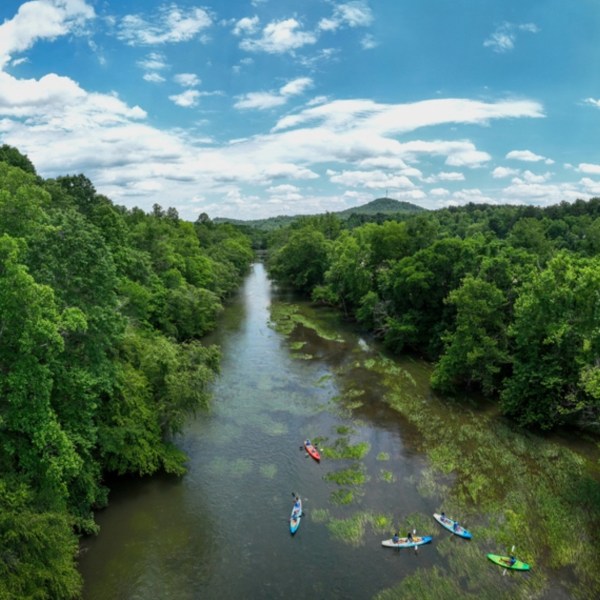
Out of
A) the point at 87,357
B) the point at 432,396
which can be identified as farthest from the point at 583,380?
the point at 87,357

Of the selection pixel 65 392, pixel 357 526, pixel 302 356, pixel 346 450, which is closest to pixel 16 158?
pixel 302 356

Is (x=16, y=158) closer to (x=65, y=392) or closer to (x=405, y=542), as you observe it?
(x=65, y=392)

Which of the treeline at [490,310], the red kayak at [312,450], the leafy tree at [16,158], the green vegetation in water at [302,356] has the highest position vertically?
the leafy tree at [16,158]

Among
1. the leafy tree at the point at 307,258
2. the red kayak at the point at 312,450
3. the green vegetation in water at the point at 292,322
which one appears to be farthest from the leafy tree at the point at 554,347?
the leafy tree at the point at 307,258

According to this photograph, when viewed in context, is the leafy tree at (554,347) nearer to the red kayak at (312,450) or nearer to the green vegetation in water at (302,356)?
the red kayak at (312,450)

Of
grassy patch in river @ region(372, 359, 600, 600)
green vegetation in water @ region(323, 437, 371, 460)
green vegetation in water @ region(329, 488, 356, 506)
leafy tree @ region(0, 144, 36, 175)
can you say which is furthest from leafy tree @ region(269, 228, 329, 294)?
green vegetation in water @ region(329, 488, 356, 506)

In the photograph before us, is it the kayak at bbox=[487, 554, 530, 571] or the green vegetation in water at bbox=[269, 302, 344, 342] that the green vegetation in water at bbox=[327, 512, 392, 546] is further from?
the green vegetation in water at bbox=[269, 302, 344, 342]
